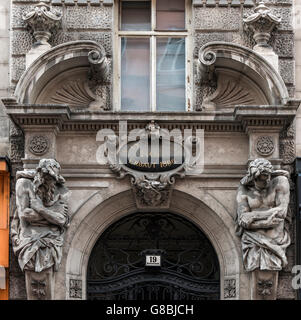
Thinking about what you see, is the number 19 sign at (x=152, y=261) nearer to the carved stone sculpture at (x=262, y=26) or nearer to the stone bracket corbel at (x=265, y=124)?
the stone bracket corbel at (x=265, y=124)

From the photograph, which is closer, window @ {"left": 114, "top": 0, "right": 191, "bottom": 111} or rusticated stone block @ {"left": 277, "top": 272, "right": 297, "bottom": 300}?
rusticated stone block @ {"left": 277, "top": 272, "right": 297, "bottom": 300}

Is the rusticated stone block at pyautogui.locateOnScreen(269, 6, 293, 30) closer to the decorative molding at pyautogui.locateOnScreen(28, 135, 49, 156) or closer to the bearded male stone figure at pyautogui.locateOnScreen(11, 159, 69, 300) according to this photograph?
the decorative molding at pyautogui.locateOnScreen(28, 135, 49, 156)

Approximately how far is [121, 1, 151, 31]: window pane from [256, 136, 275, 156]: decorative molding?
292 centimetres

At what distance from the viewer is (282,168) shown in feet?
67.1

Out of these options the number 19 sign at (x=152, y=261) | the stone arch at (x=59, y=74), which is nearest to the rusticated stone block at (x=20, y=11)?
the stone arch at (x=59, y=74)

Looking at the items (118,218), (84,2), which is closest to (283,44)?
(84,2)

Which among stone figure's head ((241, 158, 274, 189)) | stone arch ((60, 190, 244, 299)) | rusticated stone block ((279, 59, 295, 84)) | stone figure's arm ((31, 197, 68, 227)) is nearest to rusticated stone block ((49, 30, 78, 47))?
stone arch ((60, 190, 244, 299))

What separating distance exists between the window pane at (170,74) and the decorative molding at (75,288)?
3.27m

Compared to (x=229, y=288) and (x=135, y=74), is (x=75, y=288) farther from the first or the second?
(x=135, y=74)

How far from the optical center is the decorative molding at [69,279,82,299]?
20016 millimetres

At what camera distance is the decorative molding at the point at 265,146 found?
20.3 m

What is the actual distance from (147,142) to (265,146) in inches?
76.0
